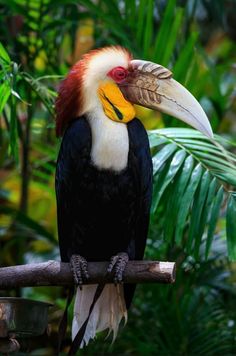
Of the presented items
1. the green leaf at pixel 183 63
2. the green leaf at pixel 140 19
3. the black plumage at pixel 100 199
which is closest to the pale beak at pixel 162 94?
the black plumage at pixel 100 199

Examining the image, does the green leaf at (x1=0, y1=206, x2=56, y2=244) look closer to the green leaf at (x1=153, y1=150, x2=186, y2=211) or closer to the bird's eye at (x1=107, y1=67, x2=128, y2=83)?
the green leaf at (x1=153, y1=150, x2=186, y2=211)

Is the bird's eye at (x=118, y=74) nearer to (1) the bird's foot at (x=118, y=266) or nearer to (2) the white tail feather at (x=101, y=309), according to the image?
(1) the bird's foot at (x=118, y=266)

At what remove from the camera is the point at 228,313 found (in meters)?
4.14

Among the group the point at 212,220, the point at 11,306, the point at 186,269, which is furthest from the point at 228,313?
the point at 11,306

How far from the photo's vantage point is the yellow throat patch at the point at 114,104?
10.0 feet

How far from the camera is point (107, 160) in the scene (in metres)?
2.99

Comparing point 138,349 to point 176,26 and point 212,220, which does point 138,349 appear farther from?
point 176,26

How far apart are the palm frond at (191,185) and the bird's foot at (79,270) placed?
1.56ft

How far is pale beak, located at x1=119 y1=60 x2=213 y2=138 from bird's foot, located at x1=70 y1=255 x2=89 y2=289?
2.05 feet

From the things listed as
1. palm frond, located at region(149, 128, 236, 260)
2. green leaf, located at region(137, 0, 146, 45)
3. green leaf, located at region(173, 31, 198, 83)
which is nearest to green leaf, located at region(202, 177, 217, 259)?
palm frond, located at region(149, 128, 236, 260)

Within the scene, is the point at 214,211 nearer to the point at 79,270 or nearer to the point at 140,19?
the point at 79,270

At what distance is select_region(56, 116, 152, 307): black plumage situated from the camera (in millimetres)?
3035

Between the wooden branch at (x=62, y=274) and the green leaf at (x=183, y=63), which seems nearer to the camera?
the wooden branch at (x=62, y=274)

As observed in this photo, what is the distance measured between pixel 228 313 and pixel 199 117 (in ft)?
4.91
